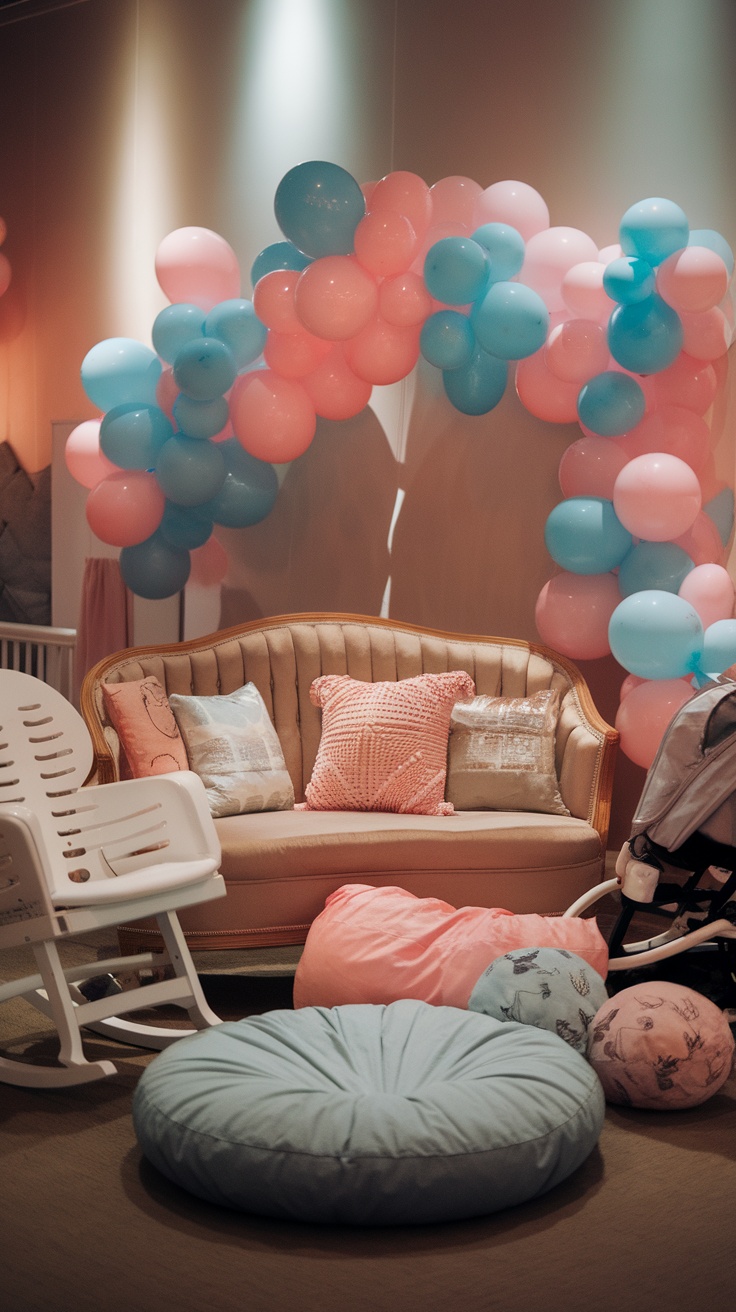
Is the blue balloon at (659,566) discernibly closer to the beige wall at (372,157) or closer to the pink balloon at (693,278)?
the beige wall at (372,157)

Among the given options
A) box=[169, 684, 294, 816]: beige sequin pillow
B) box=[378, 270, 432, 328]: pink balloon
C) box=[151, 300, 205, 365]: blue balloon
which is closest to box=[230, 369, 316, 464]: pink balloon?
box=[151, 300, 205, 365]: blue balloon

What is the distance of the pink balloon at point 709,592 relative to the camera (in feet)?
12.0

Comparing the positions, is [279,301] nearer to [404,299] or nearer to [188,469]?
[404,299]

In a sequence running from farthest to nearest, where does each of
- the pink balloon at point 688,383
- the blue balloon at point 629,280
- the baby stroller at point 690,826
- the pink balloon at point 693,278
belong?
the pink balloon at point 688,383 → the blue balloon at point 629,280 → the pink balloon at point 693,278 → the baby stroller at point 690,826

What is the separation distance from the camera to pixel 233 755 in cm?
365

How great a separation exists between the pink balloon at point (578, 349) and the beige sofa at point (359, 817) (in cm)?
88

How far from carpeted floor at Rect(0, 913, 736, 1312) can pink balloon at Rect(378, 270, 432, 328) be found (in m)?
2.48

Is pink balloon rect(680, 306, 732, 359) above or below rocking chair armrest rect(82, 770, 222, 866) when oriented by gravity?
above

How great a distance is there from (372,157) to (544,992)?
340cm

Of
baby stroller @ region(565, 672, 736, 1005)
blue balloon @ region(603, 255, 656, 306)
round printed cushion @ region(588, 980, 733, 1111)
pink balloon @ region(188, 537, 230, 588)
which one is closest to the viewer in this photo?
round printed cushion @ region(588, 980, 733, 1111)

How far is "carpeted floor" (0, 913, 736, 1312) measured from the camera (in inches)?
76.6

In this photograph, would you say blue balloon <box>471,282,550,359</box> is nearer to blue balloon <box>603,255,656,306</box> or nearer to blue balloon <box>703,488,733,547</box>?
Result: blue balloon <box>603,255,656,306</box>

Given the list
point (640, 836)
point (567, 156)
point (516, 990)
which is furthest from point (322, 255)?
point (516, 990)

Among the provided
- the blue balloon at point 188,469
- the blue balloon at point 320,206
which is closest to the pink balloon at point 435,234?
the blue balloon at point 320,206
